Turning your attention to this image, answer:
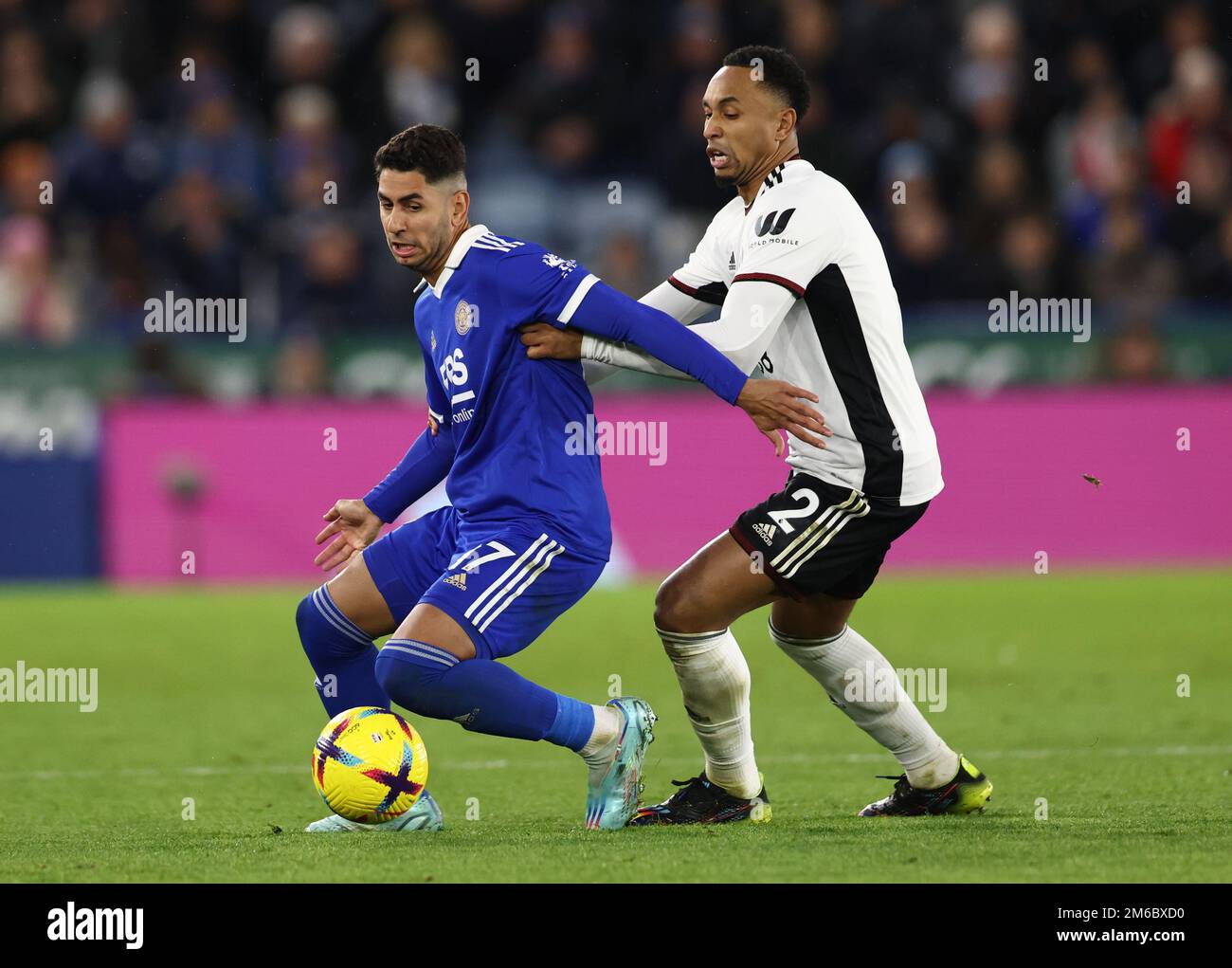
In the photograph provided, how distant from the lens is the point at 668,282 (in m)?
6.57

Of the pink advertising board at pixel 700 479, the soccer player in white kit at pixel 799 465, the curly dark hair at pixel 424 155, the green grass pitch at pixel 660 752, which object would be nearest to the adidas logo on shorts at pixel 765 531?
the soccer player in white kit at pixel 799 465

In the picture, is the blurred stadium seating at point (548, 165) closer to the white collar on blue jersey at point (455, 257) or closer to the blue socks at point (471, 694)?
the white collar on blue jersey at point (455, 257)

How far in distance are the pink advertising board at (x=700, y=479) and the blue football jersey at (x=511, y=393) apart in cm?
791

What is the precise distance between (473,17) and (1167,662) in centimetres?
941

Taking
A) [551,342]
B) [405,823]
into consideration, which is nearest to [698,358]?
[551,342]

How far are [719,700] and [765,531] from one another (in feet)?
1.87

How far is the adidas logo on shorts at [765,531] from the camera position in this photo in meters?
5.92

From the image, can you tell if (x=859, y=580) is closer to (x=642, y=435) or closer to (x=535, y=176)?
(x=642, y=435)

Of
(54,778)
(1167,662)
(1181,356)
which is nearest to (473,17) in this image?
(1181,356)

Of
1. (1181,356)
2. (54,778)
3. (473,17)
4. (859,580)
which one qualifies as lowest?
(54,778)

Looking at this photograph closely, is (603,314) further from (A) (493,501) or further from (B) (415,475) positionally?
(B) (415,475)

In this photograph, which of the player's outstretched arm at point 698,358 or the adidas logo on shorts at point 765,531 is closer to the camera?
the player's outstretched arm at point 698,358

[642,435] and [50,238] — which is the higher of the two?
[50,238]

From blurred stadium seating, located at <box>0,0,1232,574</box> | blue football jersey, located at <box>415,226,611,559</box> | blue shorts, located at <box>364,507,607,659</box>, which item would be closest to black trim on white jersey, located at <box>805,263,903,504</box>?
blue football jersey, located at <box>415,226,611,559</box>
